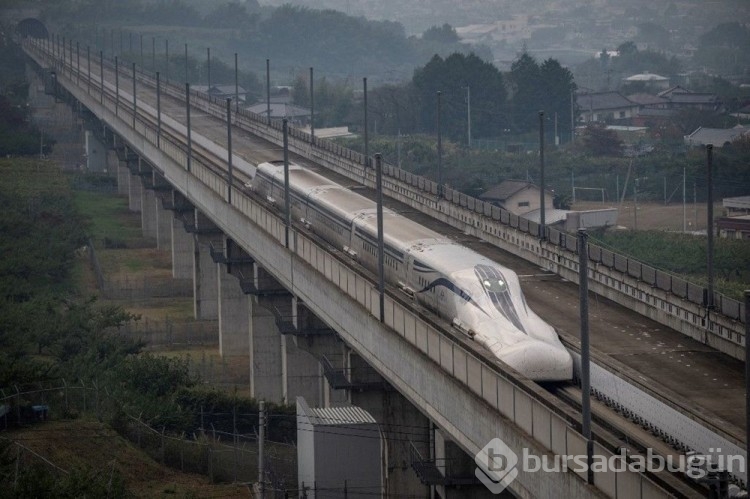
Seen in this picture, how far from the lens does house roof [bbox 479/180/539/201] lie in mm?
90188

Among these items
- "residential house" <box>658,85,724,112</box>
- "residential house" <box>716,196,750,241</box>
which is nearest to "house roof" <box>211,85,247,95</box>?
"residential house" <box>658,85,724,112</box>

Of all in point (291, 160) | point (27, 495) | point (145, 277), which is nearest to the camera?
point (27, 495)

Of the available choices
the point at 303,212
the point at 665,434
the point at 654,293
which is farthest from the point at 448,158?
the point at 665,434

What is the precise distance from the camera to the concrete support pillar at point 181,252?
8656cm

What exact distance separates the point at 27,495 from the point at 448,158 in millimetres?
84208

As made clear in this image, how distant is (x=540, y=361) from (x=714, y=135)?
92889mm

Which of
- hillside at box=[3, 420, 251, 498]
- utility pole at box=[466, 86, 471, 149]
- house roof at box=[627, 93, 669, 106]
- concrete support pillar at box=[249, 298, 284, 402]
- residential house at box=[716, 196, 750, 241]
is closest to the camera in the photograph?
hillside at box=[3, 420, 251, 498]

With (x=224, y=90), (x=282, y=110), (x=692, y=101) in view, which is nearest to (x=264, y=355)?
(x=282, y=110)

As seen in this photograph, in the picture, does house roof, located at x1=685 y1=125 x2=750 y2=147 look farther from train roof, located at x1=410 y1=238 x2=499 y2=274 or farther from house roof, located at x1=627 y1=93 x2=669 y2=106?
train roof, located at x1=410 y1=238 x2=499 y2=274

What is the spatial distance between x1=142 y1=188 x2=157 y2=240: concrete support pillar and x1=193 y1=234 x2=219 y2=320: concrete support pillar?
23.6 m

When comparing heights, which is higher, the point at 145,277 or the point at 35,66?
the point at 35,66

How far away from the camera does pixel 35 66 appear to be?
165375 millimetres

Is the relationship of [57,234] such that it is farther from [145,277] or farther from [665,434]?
[665,434]

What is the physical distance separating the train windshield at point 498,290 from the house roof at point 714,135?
78.2 meters
